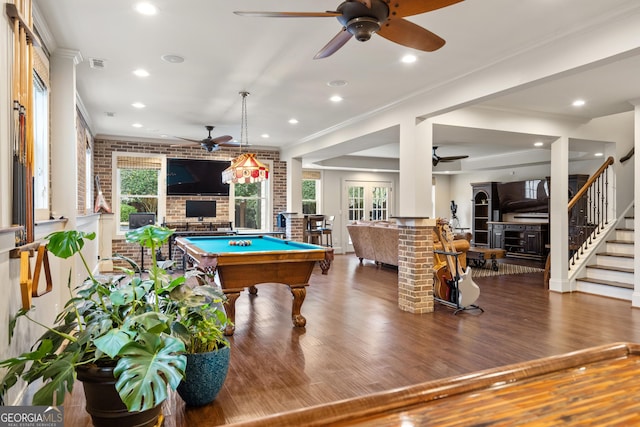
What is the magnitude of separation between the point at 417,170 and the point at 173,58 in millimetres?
2874

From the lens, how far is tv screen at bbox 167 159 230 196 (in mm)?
8281

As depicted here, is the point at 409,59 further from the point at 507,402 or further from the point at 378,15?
the point at 507,402

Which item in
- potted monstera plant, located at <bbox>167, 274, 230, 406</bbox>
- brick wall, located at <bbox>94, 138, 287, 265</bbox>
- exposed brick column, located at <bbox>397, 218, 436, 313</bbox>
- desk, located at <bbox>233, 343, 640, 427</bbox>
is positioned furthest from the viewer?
brick wall, located at <bbox>94, 138, 287, 265</bbox>

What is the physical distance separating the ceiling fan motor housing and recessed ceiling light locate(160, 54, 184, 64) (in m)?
2.10

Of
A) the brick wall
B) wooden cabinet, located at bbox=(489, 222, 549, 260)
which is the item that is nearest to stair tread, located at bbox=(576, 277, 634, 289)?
wooden cabinet, located at bbox=(489, 222, 549, 260)

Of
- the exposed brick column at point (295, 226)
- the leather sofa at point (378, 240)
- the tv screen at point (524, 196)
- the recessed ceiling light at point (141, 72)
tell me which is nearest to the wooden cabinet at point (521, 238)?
the tv screen at point (524, 196)

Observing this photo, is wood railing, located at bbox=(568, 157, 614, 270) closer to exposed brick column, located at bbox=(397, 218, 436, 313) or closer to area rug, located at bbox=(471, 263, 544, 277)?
area rug, located at bbox=(471, 263, 544, 277)

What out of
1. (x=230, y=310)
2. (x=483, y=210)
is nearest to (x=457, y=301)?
(x=230, y=310)

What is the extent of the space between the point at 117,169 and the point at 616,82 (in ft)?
26.1

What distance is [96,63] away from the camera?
4008 mm

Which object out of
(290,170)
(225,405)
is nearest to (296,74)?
(225,405)

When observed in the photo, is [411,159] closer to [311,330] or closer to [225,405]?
[311,330]

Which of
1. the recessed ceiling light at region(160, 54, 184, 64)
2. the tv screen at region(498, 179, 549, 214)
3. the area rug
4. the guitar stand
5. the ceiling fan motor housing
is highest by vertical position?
the recessed ceiling light at region(160, 54, 184, 64)

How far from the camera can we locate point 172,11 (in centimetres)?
295
